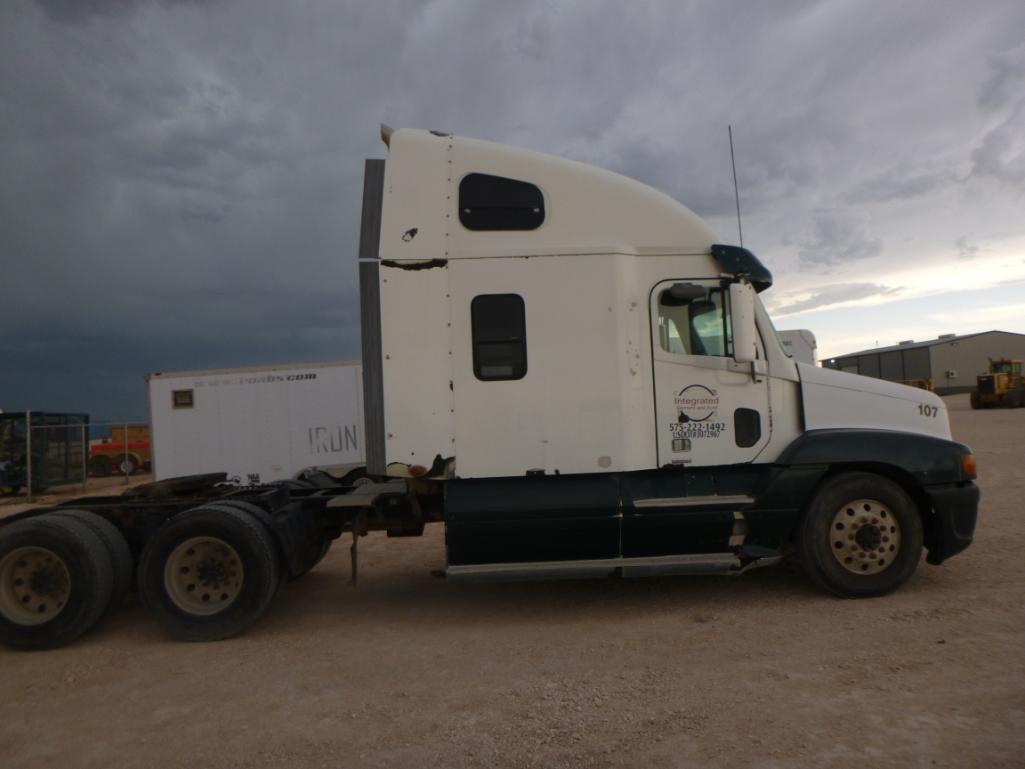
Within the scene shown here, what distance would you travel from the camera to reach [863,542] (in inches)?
239

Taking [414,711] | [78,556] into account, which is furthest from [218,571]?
[414,711]

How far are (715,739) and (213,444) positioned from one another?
1314cm

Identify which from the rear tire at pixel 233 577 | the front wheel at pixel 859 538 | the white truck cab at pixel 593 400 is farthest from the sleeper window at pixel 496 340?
the front wheel at pixel 859 538

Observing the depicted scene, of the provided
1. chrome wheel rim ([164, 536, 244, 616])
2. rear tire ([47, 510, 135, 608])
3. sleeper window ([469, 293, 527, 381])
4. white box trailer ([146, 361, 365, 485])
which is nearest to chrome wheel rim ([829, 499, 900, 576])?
sleeper window ([469, 293, 527, 381])

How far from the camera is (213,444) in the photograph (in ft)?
48.4

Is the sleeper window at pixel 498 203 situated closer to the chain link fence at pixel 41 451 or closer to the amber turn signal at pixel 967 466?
the amber turn signal at pixel 967 466

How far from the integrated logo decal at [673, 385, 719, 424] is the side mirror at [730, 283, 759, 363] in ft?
1.29

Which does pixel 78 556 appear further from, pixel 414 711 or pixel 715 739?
pixel 715 739

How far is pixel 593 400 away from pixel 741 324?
1405 mm

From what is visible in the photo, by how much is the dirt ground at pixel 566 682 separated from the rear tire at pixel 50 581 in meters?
0.21

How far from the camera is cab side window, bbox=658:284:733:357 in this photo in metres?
6.11

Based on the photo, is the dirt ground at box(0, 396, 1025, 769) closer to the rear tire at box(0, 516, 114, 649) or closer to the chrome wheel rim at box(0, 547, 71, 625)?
the rear tire at box(0, 516, 114, 649)

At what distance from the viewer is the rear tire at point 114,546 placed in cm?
610

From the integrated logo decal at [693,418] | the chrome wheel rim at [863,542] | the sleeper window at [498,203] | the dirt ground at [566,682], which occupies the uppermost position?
the sleeper window at [498,203]
